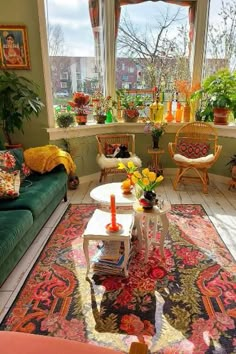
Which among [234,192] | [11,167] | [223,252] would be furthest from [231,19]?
[11,167]

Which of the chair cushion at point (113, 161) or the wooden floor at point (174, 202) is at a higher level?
the chair cushion at point (113, 161)

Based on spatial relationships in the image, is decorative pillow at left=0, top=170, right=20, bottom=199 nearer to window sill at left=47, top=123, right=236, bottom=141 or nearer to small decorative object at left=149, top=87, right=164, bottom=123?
window sill at left=47, top=123, right=236, bottom=141

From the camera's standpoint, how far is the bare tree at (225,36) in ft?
12.2

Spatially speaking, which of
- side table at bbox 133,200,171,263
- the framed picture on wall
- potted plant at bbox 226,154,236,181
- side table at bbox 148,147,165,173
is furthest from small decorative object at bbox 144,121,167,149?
side table at bbox 133,200,171,263

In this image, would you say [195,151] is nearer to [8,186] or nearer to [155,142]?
[155,142]

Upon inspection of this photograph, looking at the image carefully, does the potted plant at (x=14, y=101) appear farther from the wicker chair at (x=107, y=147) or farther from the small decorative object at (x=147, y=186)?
the small decorative object at (x=147, y=186)

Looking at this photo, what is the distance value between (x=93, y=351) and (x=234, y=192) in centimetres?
326

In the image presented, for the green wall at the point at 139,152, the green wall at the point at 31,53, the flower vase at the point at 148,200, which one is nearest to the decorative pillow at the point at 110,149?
the green wall at the point at 139,152

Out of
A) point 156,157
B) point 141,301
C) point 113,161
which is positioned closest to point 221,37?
point 156,157

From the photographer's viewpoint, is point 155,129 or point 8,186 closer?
point 8,186

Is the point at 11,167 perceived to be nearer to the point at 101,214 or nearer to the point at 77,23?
the point at 101,214

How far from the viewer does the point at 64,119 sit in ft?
11.9

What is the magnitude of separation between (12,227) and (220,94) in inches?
123

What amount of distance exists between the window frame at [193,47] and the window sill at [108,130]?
0.15 meters
